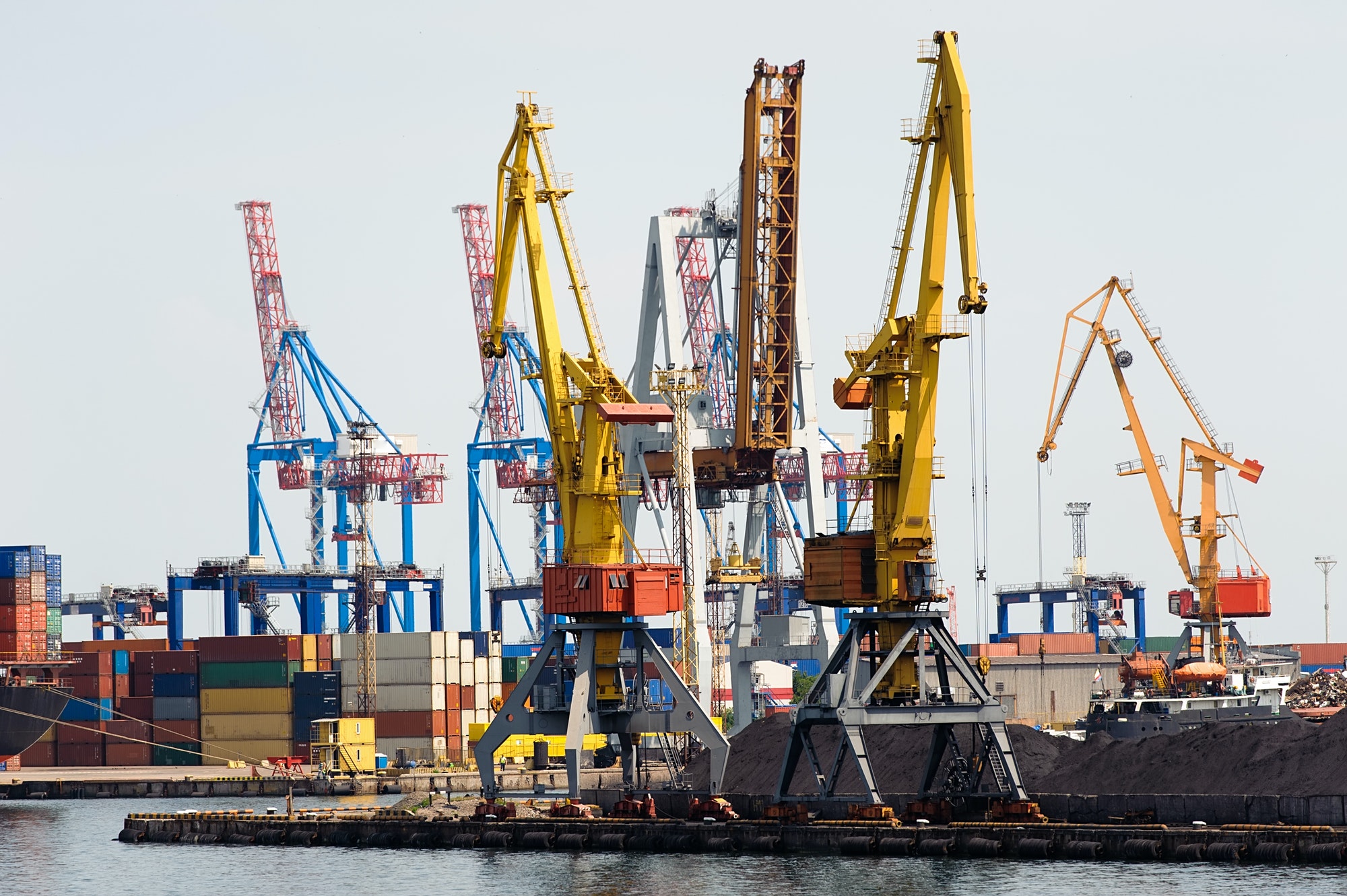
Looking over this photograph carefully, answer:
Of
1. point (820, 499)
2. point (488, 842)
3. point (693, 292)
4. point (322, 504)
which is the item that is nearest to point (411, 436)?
point (322, 504)

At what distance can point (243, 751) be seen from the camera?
108 meters

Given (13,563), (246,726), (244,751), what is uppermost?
(13,563)

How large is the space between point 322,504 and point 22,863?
88679mm

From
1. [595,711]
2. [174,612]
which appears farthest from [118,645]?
[595,711]

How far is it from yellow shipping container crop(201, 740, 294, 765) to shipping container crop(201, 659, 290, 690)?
3.08m

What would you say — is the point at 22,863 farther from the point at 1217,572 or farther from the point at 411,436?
the point at 411,436

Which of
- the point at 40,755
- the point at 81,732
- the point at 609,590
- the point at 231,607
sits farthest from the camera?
the point at 231,607

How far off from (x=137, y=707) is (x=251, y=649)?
27.7 ft

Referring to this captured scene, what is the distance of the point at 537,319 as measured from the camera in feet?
229

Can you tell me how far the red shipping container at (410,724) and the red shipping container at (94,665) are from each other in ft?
54.6

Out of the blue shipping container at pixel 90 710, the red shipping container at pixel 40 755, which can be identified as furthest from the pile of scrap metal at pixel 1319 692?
the red shipping container at pixel 40 755

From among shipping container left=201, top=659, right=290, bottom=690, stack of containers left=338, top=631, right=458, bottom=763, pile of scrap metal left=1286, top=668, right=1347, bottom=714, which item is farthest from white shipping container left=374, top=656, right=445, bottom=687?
pile of scrap metal left=1286, top=668, right=1347, bottom=714

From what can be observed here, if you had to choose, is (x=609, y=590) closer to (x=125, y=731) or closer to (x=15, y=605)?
(x=15, y=605)

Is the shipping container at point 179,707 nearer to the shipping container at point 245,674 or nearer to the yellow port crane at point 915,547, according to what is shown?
the shipping container at point 245,674
